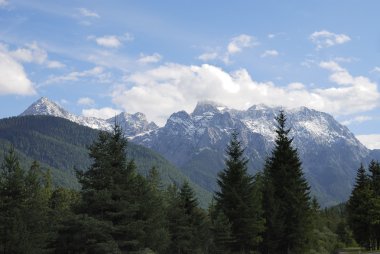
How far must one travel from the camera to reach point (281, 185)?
181ft

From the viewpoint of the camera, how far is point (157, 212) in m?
61.6

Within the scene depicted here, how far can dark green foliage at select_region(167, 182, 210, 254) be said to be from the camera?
58.0m

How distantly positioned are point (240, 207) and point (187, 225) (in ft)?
33.4

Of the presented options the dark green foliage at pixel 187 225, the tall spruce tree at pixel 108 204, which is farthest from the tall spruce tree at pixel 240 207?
the tall spruce tree at pixel 108 204

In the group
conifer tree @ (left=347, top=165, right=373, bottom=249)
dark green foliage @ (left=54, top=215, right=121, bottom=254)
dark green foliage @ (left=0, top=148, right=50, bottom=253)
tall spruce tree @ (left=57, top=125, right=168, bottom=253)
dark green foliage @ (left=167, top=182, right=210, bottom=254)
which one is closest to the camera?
dark green foliage @ (left=54, top=215, right=121, bottom=254)

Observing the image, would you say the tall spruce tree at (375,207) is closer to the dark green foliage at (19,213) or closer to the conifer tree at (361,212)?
the conifer tree at (361,212)

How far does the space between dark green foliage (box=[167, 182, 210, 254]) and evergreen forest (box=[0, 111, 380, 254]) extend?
0.12 meters

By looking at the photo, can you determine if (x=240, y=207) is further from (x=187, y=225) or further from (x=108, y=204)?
(x=108, y=204)

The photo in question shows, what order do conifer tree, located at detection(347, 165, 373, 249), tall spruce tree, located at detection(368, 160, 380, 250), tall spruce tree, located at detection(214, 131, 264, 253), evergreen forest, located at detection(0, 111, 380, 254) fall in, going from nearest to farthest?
evergreen forest, located at detection(0, 111, 380, 254), tall spruce tree, located at detection(214, 131, 264, 253), tall spruce tree, located at detection(368, 160, 380, 250), conifer tree, located at detection(347, 165, 373, 249)

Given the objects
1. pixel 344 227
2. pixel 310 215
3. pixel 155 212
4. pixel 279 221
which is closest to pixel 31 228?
pixel 155 212

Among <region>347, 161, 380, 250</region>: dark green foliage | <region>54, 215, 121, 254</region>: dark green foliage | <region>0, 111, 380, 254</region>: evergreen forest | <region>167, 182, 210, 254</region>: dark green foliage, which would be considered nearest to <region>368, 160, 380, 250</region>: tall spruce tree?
<region>347, 161, 380, 250</region>: dark green foliage

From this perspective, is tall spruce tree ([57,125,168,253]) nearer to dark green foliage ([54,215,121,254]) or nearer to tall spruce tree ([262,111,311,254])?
dark green foliage ([54,215,121,254])

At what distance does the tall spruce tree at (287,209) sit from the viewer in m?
52.9

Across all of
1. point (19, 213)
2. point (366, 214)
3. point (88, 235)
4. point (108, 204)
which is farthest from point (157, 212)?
point (366, 214)
